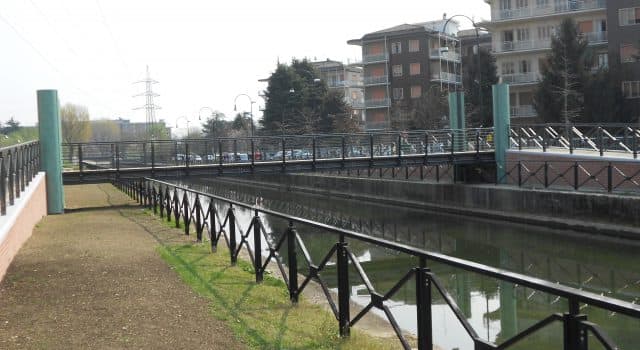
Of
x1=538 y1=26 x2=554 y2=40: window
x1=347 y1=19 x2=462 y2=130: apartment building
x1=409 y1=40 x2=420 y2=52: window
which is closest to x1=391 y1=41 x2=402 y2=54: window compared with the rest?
x1=347 y1=19 x2=462 y2=130: apartment building

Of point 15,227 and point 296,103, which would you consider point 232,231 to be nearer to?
point 15,227

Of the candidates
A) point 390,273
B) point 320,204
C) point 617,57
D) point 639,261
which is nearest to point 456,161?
point 320,204

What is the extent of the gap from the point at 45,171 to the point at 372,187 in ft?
64.0

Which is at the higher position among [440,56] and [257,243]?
[440,56]

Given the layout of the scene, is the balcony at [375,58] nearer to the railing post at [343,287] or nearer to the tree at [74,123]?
the tree at [74,123]

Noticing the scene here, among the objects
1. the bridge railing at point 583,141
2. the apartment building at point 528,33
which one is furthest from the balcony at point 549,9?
the bridge railing at point 583,141

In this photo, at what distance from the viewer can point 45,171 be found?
21359 millimetres

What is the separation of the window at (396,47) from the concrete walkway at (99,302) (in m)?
54.1

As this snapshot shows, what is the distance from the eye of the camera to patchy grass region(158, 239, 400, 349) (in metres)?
6.31

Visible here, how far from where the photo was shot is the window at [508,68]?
53062mm

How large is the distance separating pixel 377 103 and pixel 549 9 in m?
19.1

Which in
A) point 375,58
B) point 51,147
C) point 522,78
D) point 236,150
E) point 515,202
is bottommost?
point 515,202

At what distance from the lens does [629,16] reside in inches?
1751

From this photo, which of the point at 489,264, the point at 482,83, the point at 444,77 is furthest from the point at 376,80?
the point at 489,264
